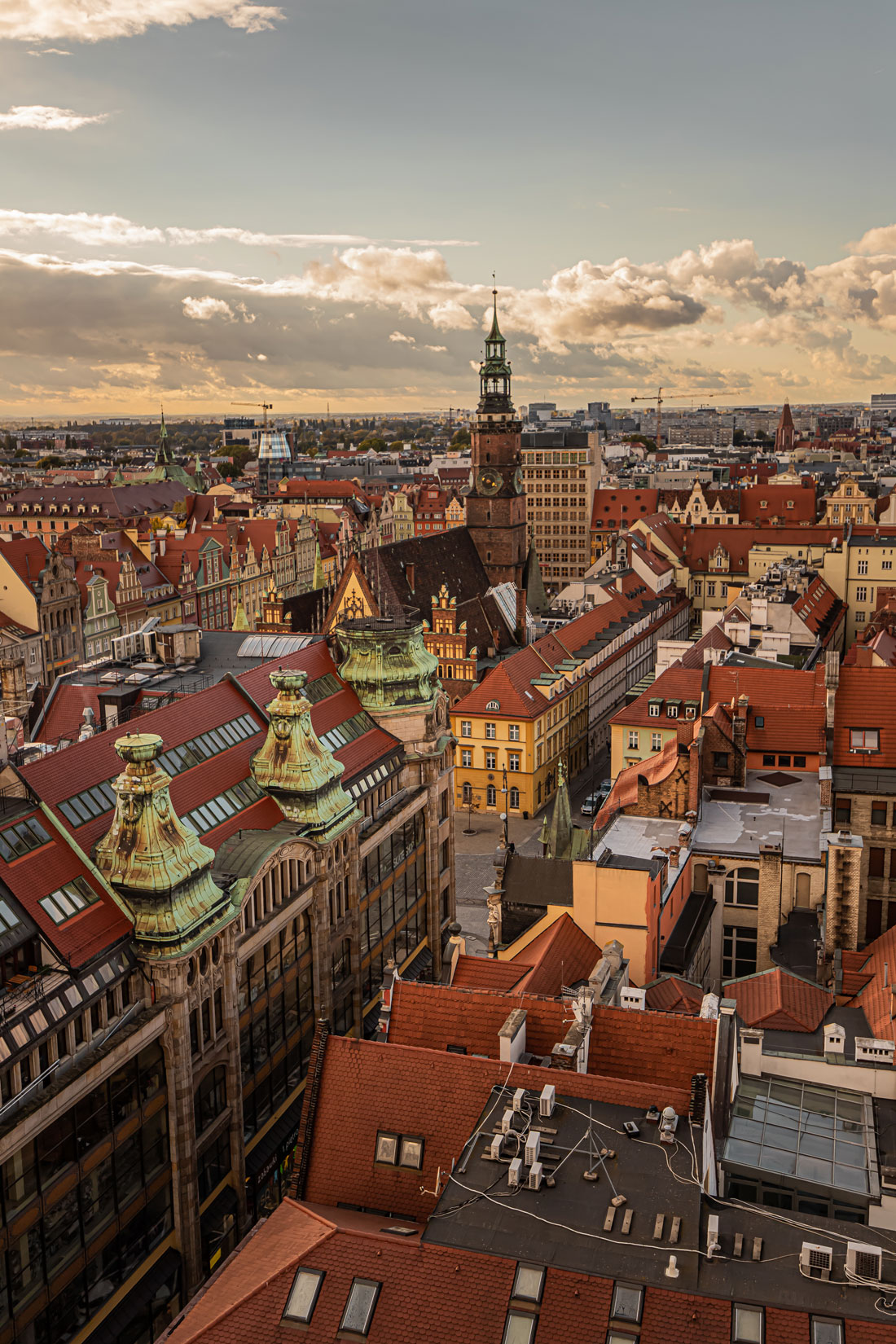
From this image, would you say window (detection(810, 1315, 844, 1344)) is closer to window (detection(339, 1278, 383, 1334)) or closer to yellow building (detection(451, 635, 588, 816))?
window (detection(339, 1278, 383, 1334))

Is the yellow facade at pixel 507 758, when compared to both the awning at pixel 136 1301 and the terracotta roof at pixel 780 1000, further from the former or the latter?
the awning at pixel 136 1301

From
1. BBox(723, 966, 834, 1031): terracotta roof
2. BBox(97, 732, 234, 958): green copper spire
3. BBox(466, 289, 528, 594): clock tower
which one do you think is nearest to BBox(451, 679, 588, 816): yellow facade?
BBox(466, 289, 528, 594): clock tower

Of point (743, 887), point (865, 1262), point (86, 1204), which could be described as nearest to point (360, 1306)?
point (865, 1262)

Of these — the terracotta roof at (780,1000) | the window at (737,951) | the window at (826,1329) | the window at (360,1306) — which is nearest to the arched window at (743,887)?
the window at (737,951)

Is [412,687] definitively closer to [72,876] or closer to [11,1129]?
[72,876]

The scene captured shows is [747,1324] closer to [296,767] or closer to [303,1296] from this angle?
[303,1296]

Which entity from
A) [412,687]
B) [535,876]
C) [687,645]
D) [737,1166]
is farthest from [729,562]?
[737,1166]
